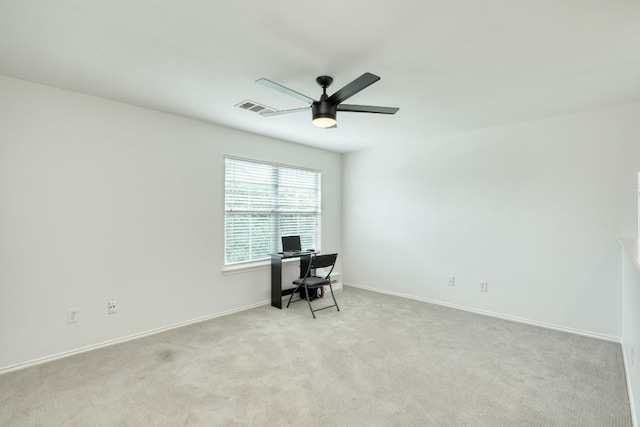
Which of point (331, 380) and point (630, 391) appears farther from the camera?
point (331, 380)

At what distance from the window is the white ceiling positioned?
1.20m

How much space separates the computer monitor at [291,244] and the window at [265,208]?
0.66ft

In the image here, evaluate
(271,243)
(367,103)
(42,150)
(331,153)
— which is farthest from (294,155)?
(42,150)

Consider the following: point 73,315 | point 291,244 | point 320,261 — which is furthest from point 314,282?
point 73,315

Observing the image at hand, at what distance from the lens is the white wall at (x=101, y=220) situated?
257cm

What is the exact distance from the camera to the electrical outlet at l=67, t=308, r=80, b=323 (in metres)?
2.80

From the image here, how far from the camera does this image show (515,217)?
3.80 metres

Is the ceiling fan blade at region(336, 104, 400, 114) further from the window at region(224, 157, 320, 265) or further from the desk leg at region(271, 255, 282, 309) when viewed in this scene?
the desk leg at region(271, 255, 282, 309)

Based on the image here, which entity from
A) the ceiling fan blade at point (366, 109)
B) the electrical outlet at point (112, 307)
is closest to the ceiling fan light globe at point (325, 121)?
the ceiling fan blade at point (366, 109)

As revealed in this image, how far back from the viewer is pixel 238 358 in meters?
2.73

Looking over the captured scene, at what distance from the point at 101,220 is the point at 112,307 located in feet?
2.86

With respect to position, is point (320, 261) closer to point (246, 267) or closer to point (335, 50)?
point (246, 267)

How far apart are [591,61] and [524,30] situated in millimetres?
828

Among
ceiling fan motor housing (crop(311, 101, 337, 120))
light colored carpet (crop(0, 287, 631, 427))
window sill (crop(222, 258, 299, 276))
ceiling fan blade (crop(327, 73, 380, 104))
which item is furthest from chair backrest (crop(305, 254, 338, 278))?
ceiling fan blade (crop(327, 73, 380, 104))
